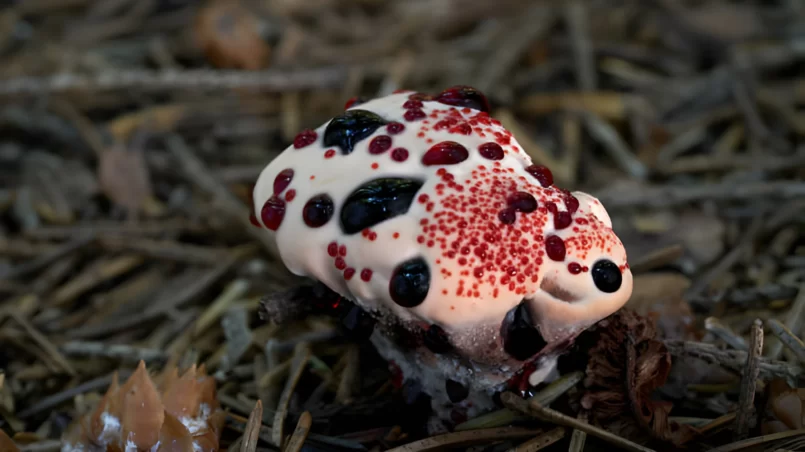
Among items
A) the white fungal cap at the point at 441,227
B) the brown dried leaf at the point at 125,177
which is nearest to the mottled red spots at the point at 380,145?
the white fungal cap at the point at 441,227

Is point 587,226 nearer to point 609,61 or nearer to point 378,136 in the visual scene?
point 378,136

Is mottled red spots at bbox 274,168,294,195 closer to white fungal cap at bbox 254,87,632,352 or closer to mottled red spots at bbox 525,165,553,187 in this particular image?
white fungal cap at bbox 254,87,632,352

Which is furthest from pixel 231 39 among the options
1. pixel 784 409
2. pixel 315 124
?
pixel 784 409

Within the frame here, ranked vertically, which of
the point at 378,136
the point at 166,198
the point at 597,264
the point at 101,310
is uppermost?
the point at 378,136

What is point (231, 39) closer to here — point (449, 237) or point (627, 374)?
point (449, 237)

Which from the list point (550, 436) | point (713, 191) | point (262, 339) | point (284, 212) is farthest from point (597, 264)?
point (713, 191)

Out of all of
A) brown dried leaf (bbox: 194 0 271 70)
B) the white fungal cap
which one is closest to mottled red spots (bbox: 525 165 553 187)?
the white fungal cap
